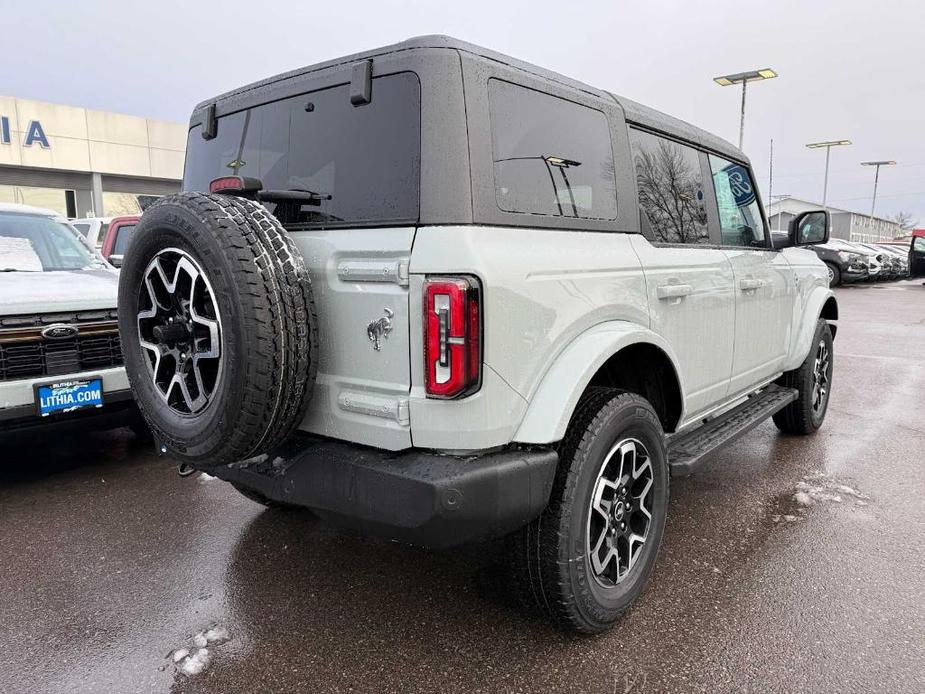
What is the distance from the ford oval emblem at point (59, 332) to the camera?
3811mm

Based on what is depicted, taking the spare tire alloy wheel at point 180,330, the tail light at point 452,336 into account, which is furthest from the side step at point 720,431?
the spare tire alloy wheel at point 180,330

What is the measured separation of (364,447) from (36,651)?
4.75 ft

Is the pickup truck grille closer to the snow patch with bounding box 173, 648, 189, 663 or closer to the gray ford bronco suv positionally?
the gray ford bronco suv

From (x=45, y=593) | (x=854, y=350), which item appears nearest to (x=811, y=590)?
(x=45, y=593)

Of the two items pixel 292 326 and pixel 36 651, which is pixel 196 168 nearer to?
pixel 292 326

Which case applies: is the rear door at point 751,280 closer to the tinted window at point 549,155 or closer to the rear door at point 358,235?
the tinted window at point 549,155

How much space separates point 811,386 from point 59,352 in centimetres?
497

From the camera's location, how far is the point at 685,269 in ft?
10.0

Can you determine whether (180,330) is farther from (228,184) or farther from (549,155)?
(549,155)

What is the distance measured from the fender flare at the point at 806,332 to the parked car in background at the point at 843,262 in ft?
54.3

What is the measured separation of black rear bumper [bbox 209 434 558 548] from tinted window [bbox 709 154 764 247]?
2.21m

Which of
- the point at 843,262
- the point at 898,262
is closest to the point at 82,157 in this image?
the point at 843,262

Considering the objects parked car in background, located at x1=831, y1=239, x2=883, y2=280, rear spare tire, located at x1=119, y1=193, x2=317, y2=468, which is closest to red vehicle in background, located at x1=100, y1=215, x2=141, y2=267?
rear spare tire, located at x1=119, y1=193, x2=317, y2=468

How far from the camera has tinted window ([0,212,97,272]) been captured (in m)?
4.73
